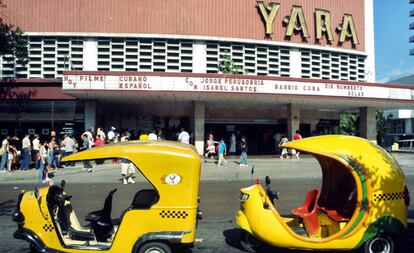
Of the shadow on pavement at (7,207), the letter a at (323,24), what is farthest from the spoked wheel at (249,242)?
the letter a at (323,24)

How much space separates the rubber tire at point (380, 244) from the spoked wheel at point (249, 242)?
61.6 inches

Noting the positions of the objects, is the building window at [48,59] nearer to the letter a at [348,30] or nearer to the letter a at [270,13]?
the letter a at [270,13]

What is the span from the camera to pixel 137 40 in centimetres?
2328

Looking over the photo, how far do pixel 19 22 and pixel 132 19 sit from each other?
662 cm

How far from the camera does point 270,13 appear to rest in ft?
81.3

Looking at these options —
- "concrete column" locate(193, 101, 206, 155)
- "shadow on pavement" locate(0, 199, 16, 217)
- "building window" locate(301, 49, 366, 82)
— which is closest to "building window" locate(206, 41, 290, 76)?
"building window" locate(301, 49, 366, 82)

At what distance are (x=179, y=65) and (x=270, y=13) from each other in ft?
22.4

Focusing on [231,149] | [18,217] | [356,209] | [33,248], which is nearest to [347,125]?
[231,149]

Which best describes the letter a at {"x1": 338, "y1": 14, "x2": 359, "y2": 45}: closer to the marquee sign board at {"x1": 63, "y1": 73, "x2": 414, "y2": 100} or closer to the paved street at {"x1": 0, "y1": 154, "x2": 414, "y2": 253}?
the marquee sign board at {"x1": 63, "y1": 73, "x2": 414, "y2": 100}

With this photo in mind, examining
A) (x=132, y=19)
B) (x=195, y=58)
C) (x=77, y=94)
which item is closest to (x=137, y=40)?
(x=132, y=19)

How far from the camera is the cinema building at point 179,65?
20609 millimetres

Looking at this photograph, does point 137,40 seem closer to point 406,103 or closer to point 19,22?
point 19,22

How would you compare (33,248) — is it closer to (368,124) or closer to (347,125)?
(368,124)

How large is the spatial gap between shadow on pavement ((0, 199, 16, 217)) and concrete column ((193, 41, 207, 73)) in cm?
1517
